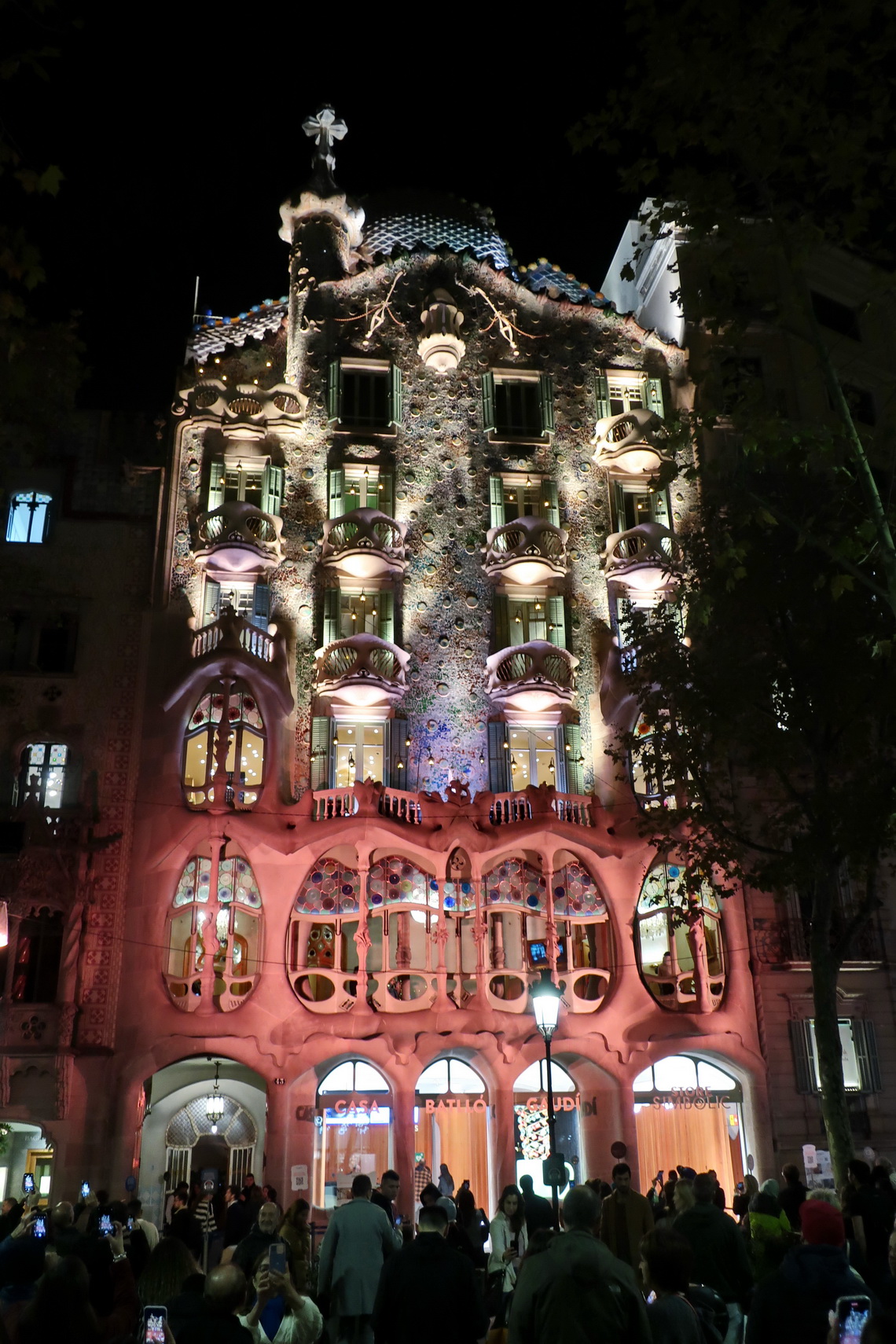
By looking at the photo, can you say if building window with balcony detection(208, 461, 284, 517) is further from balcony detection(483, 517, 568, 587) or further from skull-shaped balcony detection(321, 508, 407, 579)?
balcony detection(483, 517, 568, 587)

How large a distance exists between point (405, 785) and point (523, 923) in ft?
15.0

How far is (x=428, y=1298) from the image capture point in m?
7.43

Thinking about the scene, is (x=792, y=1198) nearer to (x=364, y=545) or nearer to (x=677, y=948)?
(x=677, y=948)

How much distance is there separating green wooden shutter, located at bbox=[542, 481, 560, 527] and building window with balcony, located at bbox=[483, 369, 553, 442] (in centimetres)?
161

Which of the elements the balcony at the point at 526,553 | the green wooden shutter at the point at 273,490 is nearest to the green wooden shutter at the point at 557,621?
the balcony at the point at 526,553

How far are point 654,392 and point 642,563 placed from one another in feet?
22.3

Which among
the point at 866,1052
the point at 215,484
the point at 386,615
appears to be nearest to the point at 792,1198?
the point at 866,1052

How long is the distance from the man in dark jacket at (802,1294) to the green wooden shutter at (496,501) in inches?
1118

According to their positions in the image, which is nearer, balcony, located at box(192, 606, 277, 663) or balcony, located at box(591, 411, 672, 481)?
balcony, located at box(192, 606, 277, 663)

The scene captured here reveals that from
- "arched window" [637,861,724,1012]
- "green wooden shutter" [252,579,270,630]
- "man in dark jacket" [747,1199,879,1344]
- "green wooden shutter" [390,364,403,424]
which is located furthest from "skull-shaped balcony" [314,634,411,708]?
"man in dark jacket" [747,1199,879,1344]

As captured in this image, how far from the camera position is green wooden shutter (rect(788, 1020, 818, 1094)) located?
28391 mm

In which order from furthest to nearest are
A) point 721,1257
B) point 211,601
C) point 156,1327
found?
point 211,601
point 721,1257
point 156,1327

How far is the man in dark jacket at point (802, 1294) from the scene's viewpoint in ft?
20.4

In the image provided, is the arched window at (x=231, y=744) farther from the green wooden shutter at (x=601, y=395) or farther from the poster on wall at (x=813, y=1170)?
the poster on wall at (x=813, y=1170)
